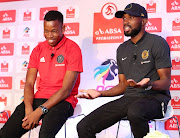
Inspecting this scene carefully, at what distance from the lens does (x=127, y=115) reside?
2191mm

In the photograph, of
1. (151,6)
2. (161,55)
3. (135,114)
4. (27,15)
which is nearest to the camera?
(135,114)

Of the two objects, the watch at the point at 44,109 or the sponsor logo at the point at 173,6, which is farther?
the sponsor logo at the point at 173,6

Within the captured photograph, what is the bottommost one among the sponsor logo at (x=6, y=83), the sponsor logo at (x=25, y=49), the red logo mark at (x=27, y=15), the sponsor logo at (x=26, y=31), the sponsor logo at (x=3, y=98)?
the sponsor logo at (x=3, y=98)

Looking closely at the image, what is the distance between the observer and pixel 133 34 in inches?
105

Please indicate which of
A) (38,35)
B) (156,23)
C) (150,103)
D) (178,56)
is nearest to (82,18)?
(38,35)

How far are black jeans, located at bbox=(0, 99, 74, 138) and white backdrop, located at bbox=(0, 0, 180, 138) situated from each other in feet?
4.41

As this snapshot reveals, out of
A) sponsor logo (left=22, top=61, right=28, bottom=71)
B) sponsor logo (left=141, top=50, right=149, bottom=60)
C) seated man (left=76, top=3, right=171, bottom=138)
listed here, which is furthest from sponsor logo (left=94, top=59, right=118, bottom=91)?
sponsor logo (left=141, top=50, right=149, bottom=60)

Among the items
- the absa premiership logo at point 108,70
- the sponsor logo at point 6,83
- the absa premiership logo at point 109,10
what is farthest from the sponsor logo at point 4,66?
the absa premiership logo at point 109,10

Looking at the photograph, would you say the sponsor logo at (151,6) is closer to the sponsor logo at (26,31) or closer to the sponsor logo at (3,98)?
the sponsor logo at (26,31)

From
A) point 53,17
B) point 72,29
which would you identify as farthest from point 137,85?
point 72,29

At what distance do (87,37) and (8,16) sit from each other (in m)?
1.43

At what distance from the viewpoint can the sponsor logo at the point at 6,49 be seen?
14.1 ft

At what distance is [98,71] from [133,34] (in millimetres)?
1298

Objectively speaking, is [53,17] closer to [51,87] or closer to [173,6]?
[51,87]
